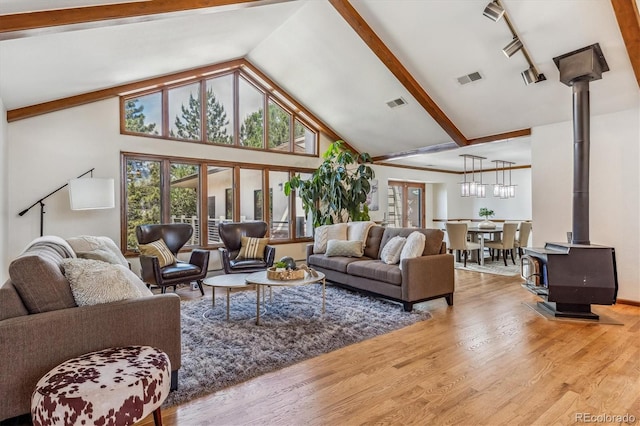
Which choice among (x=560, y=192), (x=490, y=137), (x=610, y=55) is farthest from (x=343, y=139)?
(x=610, y=55)

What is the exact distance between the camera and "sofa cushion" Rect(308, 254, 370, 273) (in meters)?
4.82

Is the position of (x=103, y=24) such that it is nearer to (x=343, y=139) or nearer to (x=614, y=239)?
(x=343, y=139)

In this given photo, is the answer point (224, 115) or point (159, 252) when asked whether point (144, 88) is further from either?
point (159, 252)

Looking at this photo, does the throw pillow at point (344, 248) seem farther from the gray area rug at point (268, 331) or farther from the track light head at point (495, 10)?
the track light head at point (495, 10)

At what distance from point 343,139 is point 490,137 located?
2999 millimetres

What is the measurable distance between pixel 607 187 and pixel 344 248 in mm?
3525

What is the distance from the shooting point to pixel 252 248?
5281mm

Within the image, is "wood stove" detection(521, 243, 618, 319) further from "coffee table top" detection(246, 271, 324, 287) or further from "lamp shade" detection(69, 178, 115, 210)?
"lamp shade" detection(69, 178, 115, 210)

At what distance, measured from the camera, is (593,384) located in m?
2.31

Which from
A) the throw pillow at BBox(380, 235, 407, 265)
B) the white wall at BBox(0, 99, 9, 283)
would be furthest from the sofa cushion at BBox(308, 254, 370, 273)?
the white wall at BBox(0, 99, 9, 283)

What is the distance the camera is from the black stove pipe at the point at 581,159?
3758 millimetres

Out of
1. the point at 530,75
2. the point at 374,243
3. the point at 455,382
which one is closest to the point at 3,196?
the point at 374,243

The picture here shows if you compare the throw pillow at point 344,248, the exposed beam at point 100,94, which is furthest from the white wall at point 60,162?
the throw pillow at point 344,248

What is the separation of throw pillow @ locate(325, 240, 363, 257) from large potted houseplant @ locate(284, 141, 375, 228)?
1.50m
